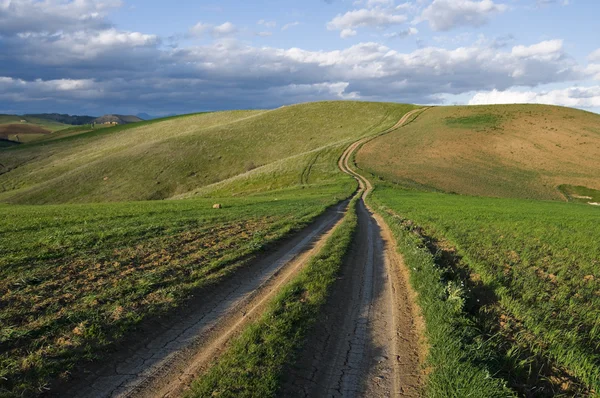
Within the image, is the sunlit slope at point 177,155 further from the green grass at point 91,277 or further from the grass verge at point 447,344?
the grass verge at point 447,344

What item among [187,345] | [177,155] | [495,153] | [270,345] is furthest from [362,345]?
[177,155]

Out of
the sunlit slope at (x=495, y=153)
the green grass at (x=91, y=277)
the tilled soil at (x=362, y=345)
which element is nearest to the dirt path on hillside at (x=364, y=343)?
the tilled soil at (x=362, y=345)

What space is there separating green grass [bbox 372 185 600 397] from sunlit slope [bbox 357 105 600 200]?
34426mm

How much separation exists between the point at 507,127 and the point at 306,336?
91.7 metres

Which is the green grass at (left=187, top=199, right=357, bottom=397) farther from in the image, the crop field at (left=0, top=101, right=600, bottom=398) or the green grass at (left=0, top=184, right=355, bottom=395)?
the green grass at (left=0, top=184, right=355, bottom=395)

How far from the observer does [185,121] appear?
131375 mm

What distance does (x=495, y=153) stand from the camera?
235ft

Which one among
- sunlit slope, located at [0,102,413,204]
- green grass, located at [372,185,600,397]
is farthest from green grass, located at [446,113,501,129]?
green grass, located at [372,185,600,397]

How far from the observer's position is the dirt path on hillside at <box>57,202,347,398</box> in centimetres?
691

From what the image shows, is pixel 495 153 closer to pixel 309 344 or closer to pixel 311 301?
pixel 311 301

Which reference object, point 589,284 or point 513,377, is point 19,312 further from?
point 589,284

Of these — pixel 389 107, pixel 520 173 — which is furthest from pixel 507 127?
pixel 389 107

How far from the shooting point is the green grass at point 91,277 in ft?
Answer: 25.6

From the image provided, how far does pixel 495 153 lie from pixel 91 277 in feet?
243
